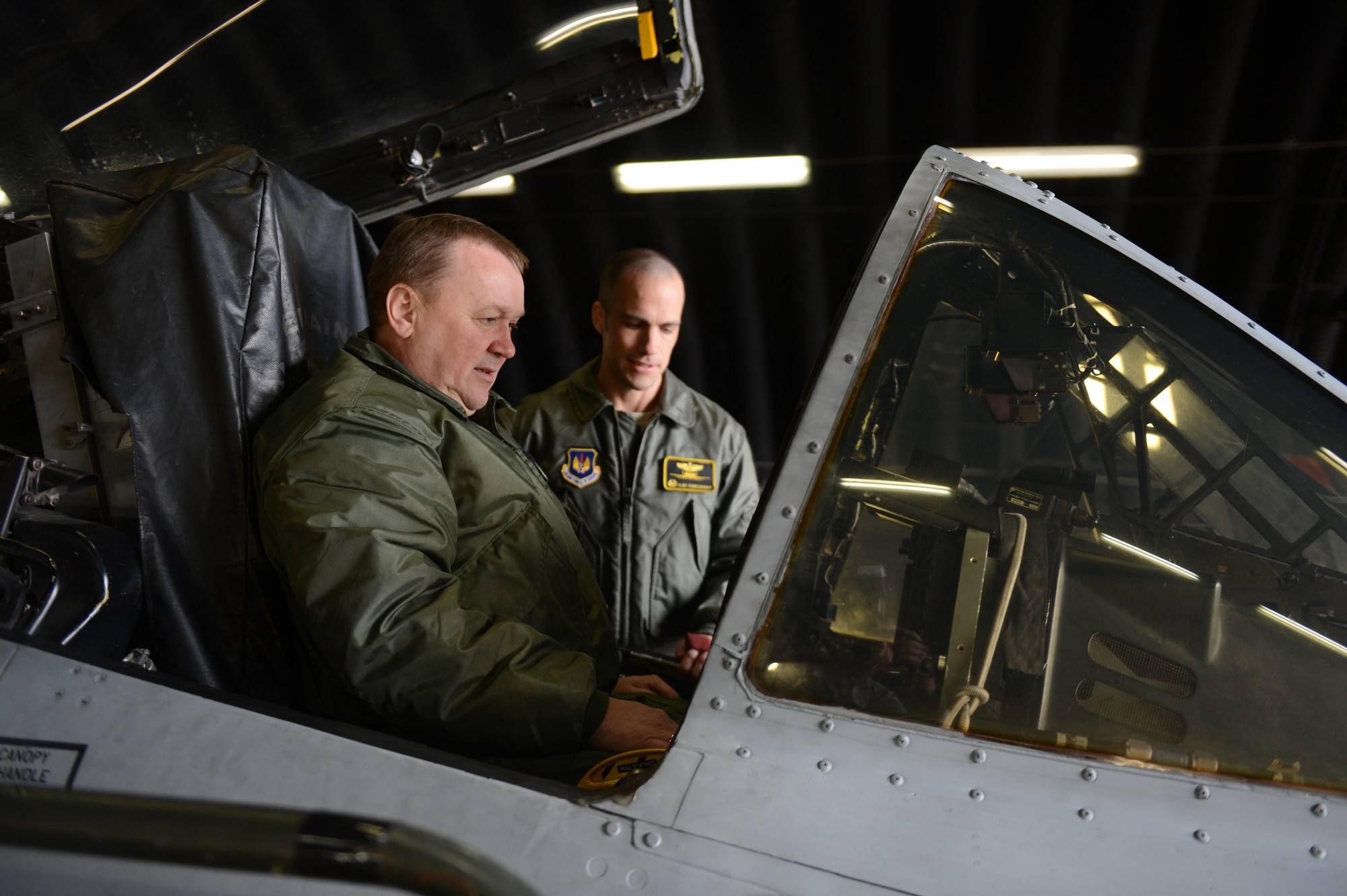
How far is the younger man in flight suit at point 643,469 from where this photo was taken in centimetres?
231

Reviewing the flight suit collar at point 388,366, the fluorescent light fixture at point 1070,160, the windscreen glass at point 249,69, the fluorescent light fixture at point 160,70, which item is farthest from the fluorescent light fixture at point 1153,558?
the fluorescent light fixture at point 1070,160

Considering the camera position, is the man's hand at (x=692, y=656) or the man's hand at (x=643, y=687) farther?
the man's hand at (x=692, y=656)

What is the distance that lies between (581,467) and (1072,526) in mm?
1560

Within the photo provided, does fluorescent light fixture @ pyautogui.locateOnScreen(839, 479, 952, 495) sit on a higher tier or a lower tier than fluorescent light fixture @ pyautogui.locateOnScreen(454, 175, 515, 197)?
lower

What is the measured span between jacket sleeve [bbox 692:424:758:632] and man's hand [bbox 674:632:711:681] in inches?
20.6

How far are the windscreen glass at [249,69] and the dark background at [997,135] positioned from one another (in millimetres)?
2631

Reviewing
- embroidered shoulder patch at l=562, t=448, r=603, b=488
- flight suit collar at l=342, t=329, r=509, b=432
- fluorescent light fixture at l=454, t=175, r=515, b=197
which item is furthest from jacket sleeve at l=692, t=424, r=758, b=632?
fluorescent light fixture at l=454, t=175, r=515, b=197

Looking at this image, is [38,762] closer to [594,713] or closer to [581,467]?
[594,713]

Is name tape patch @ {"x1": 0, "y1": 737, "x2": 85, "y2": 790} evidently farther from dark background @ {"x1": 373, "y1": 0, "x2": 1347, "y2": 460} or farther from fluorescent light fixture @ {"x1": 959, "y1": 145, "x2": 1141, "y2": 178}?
fluorescent light fixture @ {"x1": 959, "y1": 145, "x2": 1141, "y2": 178}

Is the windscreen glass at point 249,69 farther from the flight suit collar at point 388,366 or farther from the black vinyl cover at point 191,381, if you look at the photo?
the flight suit collar at point 388,366

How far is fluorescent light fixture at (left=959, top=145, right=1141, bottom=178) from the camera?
4543 mm

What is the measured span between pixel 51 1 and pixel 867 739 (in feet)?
7.07

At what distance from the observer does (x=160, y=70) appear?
1.94 m

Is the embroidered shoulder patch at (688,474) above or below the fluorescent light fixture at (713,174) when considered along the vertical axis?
below
